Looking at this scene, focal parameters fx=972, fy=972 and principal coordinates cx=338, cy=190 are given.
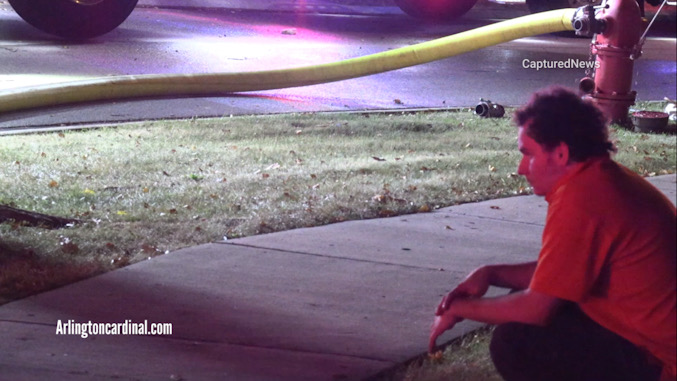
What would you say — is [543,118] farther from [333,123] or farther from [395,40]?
[395,40]

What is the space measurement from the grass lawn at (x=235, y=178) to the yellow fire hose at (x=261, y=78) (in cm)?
93

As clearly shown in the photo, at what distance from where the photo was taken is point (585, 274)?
269 cm

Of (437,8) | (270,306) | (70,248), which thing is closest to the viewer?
(270,306)

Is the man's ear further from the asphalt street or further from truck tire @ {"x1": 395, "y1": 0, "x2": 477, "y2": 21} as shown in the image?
truck tire @ {"x1": 395, "y1": 0, "x2": 477, "y2": 21}

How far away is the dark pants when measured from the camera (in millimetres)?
2945

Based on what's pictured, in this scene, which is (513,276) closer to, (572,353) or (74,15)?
(572,353)

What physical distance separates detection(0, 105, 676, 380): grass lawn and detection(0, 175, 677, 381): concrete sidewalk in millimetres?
230

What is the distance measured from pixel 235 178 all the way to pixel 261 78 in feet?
12.1

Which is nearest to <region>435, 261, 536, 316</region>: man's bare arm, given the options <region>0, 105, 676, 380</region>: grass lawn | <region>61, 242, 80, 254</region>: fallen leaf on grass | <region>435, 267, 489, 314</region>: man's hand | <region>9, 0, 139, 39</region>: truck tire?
<region>435, 267, 489, 314</region>: man's hand

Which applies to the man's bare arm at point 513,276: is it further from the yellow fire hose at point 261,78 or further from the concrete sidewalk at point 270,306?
the yellow fire hose at point 261,78

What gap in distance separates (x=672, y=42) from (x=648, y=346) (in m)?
17.3
